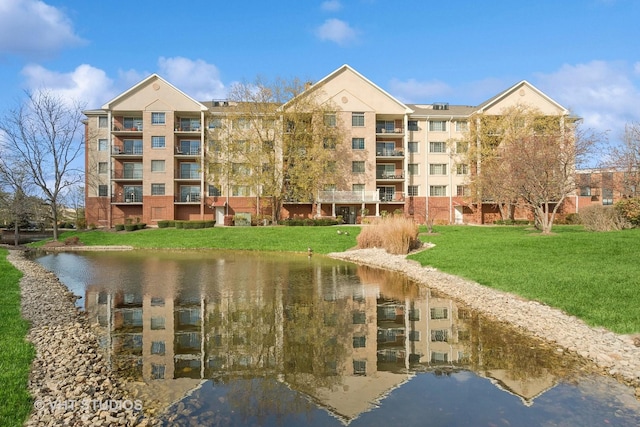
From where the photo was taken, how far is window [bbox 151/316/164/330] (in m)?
9.79

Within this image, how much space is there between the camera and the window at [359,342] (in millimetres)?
8539

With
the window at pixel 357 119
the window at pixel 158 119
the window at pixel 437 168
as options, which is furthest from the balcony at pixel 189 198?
the window at pixel 437 168

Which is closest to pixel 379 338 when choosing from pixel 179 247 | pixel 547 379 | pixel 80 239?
pixel 547 379

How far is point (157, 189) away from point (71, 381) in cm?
4551

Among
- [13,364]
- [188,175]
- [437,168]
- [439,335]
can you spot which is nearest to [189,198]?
[188,175]

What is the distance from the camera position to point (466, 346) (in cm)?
845

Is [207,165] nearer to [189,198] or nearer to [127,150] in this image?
[189,198]

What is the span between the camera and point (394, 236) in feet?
78.3

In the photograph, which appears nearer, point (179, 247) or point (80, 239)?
point (179, 247)

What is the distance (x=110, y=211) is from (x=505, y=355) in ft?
161

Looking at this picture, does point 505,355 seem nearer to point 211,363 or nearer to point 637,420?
point 637,420

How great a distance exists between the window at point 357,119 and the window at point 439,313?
130 feet

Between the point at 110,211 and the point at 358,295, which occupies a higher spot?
the point at 110,211

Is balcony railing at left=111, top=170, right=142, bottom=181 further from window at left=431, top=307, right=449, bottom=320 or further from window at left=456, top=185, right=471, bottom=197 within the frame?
window at left=431, top=307, right=449, bottom=320
